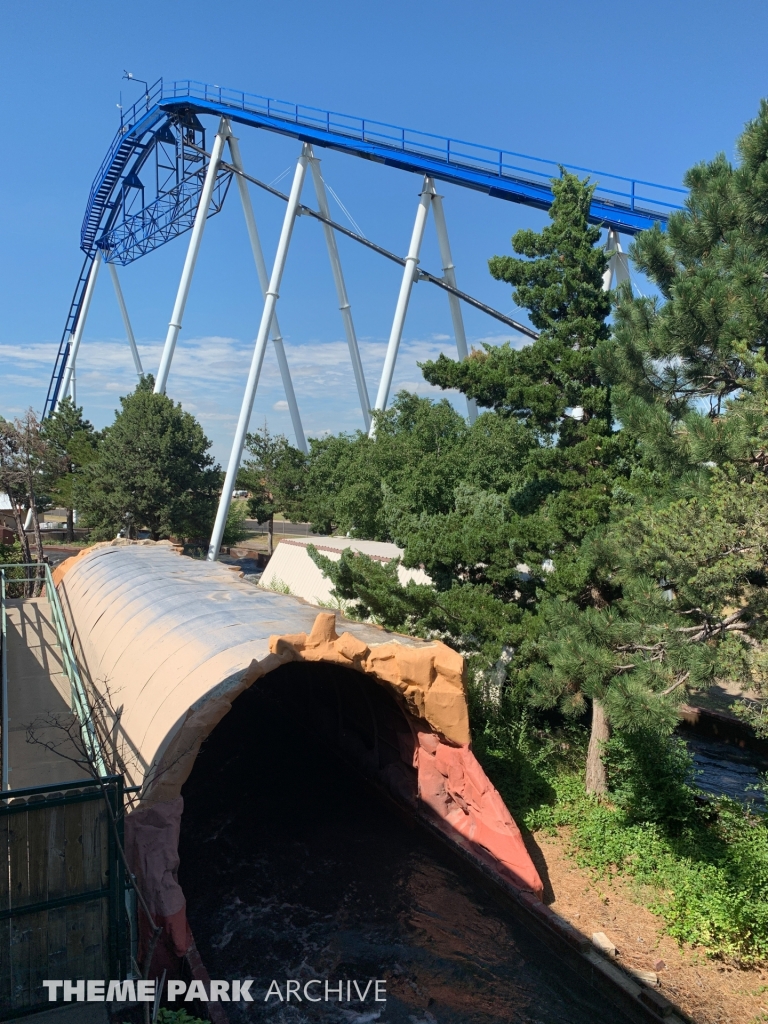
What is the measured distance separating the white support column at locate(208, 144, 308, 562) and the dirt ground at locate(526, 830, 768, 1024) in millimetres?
19318

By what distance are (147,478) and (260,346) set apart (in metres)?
10.3

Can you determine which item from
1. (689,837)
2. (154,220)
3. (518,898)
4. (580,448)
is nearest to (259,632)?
(518,898)

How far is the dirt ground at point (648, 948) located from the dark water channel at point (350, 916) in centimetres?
63

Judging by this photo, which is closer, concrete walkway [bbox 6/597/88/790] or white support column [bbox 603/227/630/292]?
concrete walkway [bbox 6/597/88/790]

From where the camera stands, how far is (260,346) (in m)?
27.0

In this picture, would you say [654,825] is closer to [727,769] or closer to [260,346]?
[727,769]

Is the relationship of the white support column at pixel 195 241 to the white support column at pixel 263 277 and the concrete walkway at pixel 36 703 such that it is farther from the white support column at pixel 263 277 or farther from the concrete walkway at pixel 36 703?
the concrete walkway at pixel 36 703

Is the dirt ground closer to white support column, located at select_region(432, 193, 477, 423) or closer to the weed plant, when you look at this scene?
the weed plant

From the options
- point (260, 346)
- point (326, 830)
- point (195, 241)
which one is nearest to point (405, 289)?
point (260, 346)

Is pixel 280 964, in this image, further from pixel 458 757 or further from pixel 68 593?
pixel 68 593

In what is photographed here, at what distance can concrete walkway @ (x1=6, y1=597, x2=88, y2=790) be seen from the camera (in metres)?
11.2

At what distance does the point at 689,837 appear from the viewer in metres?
10.1

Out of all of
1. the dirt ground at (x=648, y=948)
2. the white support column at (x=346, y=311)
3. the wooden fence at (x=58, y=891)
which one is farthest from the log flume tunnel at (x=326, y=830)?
the white support column at (x=346, y=311)

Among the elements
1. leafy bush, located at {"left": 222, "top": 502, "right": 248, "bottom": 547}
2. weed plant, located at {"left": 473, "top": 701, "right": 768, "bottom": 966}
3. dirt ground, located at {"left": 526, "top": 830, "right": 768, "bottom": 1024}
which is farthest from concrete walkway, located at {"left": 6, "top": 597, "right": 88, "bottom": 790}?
leafy bush, located at {"left": 222, "top": 502, "right": 248, "bottom": 547}
